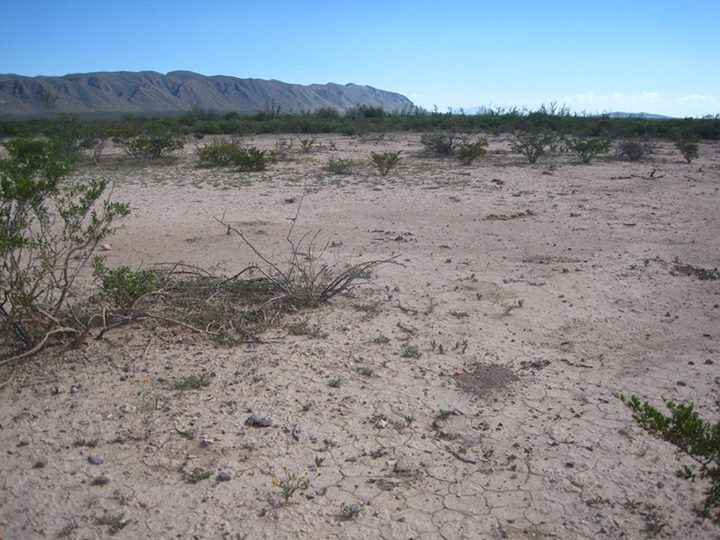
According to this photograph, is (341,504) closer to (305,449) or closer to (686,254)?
(305,449)

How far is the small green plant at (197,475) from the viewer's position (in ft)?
9.66

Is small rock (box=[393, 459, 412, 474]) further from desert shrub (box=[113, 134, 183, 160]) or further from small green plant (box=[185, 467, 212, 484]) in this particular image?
desert shrub (box=[113, 134, 183, 160])

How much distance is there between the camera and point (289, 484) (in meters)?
2.95

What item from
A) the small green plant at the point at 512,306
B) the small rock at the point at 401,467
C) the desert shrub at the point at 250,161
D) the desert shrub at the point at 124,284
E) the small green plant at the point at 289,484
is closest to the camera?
the small green plant at the point at 289,484

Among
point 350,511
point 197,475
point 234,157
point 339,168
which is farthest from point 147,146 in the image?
point 350,511

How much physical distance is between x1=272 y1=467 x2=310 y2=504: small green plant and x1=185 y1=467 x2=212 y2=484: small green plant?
0.34 meters

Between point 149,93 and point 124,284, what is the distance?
341 feet

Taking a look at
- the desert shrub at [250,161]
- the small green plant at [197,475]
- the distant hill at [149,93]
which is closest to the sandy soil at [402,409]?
the small green plant at [197,475]

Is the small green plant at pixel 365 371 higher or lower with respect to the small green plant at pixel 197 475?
higher

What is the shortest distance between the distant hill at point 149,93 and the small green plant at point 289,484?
75189mm

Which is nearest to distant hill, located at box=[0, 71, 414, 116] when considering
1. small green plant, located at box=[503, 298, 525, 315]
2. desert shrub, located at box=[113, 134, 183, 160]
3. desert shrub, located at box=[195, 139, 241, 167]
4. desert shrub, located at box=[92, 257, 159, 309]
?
desert shrub, located at box=[113, 134, 183, 160]

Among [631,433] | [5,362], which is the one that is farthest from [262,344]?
[631,433]

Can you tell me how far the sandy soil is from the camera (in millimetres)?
2762

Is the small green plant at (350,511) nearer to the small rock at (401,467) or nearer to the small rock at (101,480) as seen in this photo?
the small rock at (401,467)
